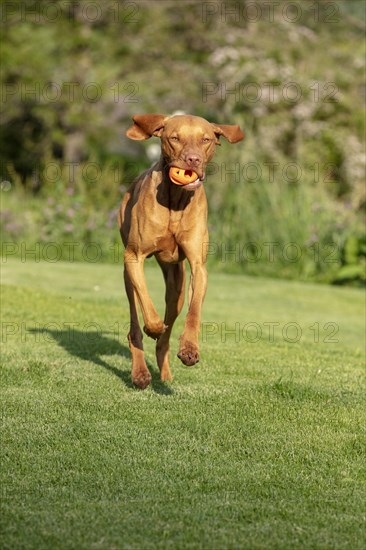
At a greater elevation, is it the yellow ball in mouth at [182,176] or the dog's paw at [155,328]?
the yellow ball in mouth at [182,176]

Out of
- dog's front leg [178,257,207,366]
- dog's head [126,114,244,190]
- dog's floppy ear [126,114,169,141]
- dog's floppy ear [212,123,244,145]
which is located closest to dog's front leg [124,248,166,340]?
dog's front leg [178,257,207,366]

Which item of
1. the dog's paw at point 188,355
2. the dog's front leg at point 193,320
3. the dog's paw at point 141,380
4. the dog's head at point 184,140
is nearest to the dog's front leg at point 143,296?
the dog's front leg at point 193,320

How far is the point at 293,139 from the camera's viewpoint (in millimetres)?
22719

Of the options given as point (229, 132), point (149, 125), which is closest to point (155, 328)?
point (149, 125)

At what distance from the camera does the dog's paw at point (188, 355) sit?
19.8 feet

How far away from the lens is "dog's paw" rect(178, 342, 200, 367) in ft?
19.8

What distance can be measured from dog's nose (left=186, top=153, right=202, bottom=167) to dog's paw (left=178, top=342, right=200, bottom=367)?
1.14 m

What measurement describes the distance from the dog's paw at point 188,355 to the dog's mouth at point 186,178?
1.01 meters

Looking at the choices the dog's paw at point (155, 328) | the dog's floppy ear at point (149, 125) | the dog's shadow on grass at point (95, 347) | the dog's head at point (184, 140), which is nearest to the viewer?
the dog's head at point (184, 140)

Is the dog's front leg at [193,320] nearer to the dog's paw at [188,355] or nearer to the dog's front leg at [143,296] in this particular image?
the dog's paw at [188,355]

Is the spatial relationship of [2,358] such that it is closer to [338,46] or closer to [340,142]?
[340,142]

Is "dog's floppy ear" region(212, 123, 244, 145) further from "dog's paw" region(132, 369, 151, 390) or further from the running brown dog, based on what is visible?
"dog's paw" region(132, 369, 151, 390)

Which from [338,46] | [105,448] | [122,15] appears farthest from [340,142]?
[105,448]

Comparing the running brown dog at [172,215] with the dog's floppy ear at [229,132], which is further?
the dog's floppy ear at [229,132]
